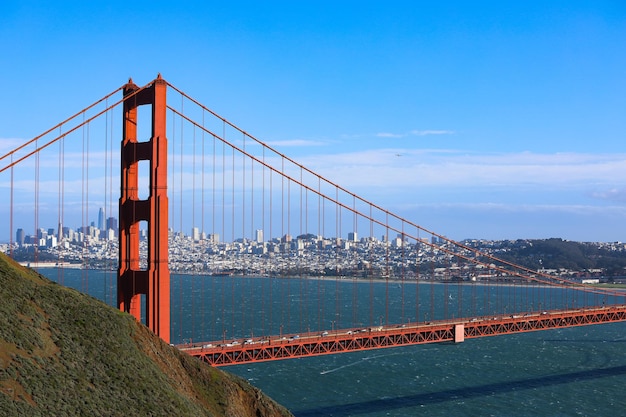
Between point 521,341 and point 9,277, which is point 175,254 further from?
point 9,277

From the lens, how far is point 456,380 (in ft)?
162

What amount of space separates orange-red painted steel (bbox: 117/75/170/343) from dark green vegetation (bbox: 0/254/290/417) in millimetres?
4030

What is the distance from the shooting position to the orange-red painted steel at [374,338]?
3166 centimetres

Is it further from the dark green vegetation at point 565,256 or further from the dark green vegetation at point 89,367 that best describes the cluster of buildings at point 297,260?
the dark green vegetation at point 89,367

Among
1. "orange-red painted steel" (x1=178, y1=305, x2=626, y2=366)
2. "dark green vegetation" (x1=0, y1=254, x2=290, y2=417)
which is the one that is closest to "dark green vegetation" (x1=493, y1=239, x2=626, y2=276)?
"orange-red painted steel" (x1=178, y1=305, x2=626, y2=366)

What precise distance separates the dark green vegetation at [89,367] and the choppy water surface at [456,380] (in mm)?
16027

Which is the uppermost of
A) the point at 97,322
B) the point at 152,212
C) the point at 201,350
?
the point at 152,212

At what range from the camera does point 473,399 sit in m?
43.9

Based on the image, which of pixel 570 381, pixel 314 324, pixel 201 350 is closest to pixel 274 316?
pixel 314 324

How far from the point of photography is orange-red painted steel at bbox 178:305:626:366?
31.7m

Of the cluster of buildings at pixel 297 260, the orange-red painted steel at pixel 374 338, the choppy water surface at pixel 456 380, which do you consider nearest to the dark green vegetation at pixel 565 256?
the cluster of buildings at pixel 297 260

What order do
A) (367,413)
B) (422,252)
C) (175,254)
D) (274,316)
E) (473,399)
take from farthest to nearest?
(422,252)
(175,254)
(274,316)
(473,399)
(367,413)

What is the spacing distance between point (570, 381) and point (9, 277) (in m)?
38.6

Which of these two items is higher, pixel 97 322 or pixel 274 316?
pixel 97 322
